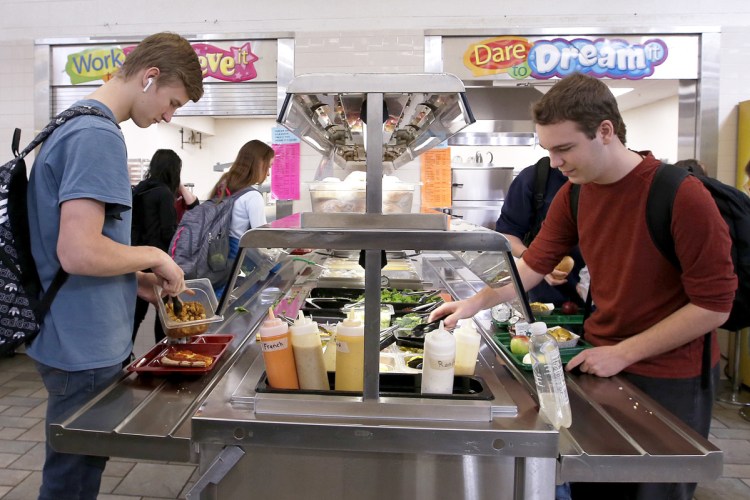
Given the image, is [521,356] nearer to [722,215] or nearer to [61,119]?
[722,215]

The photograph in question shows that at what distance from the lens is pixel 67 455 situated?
1.65m

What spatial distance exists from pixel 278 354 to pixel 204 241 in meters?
2.23

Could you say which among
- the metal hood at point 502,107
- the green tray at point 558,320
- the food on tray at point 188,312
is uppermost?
the metal hood at point 502,107

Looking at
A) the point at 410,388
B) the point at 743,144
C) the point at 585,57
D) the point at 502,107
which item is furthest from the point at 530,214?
the point at 502,107

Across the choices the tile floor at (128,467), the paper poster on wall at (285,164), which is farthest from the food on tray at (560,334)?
the paper poster on wall at (285,164)

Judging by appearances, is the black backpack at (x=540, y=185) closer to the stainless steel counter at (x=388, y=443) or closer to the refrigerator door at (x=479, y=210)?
the stainless steel counter at (x=388, y=443)

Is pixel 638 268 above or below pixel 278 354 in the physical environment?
above

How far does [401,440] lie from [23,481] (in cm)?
282

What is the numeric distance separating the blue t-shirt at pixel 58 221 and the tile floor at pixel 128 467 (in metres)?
1.65

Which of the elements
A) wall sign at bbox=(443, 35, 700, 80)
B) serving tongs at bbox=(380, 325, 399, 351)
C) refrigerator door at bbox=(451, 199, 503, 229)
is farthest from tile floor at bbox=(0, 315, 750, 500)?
refrigerator door at bbox=(451, 199, 503, 229)

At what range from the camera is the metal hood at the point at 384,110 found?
55.2 inches

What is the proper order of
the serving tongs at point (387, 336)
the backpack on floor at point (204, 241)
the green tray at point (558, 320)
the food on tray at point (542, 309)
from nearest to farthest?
1. the serving tongs at point (387, 336)
2. the green tray at point (558, 320)
3. the food on tray at point (542, 309)
4. the backpack on floor at point (204, 241)

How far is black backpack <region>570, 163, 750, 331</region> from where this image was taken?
5.35 feet

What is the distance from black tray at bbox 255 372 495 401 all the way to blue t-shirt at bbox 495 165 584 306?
149cm
